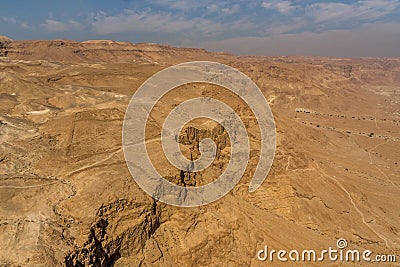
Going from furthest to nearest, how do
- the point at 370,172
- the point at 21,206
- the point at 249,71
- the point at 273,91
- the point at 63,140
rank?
the point at 249,71
the point at 273,91
the point at 370,172
the point at 63,140
the point at 21,206

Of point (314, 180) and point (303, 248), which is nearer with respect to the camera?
point (303, 248)

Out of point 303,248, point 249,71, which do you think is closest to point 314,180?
point 303,248

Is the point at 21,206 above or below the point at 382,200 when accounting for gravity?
above

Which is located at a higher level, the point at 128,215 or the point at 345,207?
the point at 128,215

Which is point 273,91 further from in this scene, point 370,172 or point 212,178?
point 212,178

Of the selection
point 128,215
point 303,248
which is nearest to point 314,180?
point 303,248

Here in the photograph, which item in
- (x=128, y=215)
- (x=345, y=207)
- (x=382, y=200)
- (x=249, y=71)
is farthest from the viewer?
(x=249, y=71)

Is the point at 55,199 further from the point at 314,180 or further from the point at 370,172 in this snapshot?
the point at 370,172

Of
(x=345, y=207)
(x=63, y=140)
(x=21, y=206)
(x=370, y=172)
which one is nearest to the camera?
(x=21, y=206)

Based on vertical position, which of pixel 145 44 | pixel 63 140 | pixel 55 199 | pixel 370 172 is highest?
pixel 145 44
